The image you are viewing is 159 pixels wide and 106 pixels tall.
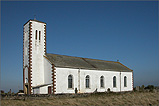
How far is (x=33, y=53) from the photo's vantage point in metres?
30.3

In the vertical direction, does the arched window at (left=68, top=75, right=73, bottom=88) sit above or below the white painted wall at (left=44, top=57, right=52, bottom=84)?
below

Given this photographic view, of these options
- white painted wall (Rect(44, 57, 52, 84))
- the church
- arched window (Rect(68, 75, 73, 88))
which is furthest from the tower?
arched window (Rect(68, 75, 73, 88))

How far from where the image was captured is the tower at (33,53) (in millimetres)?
29734

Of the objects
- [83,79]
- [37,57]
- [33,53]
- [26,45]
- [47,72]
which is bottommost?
[83,79]

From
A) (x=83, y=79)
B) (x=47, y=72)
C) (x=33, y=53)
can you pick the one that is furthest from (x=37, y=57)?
(x=83, y=79)

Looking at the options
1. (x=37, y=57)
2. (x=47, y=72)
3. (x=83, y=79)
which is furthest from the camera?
(x=83, y=79)

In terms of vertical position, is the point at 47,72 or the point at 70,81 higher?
the point at 47,72

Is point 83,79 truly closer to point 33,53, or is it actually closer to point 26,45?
point 33,53

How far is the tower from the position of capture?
29734 millimetres

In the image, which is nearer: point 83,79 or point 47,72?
point 47,72

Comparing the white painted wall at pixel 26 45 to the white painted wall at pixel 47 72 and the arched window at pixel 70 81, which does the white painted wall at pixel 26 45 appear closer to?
the white painted wall at pixel 47 72

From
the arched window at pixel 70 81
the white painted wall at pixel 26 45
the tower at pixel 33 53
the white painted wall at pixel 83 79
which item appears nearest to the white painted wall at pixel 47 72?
the tower at pixel 33 53

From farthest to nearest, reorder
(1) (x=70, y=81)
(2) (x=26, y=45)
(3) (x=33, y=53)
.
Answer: (2) (x=26, y=45), (1) (x=70, y=81), (3) (x=33, y=53)

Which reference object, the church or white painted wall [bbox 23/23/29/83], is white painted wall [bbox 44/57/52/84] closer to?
the church
